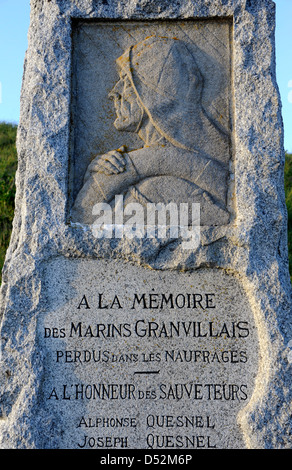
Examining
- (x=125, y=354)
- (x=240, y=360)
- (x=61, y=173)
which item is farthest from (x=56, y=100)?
(x=240, y=360)

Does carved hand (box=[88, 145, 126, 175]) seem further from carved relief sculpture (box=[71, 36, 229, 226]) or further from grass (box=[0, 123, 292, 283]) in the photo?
grass (box=[0, 123, 292, 283])

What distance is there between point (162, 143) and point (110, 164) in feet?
1.33

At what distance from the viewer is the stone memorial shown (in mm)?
3631

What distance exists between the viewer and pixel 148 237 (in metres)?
3.78

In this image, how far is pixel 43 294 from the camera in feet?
12.4

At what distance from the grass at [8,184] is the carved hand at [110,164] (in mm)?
3247

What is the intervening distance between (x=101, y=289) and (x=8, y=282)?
2.03 ft

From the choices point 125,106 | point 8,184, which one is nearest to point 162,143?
point 125,106

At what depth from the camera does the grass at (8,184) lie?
24.2 ft

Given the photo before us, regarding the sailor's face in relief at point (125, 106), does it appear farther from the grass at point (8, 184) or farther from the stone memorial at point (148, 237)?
the grass at point (8, 184)

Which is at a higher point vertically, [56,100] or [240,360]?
[56,100]

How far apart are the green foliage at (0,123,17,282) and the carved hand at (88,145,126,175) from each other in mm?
3247

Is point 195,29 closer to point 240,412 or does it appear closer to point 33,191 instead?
point 33,191
